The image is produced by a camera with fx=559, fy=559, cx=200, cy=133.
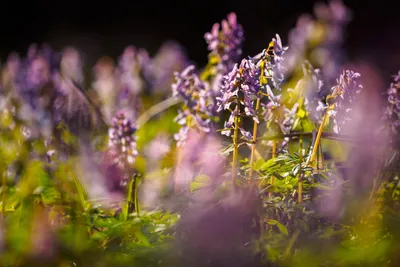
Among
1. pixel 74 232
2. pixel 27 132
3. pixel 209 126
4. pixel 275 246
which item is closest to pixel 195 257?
pixel 275 246

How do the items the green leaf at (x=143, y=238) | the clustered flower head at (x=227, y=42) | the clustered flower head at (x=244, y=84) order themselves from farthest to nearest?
the clustered flower head at (x=227, y=42)
the clustered flower head at (x=244, y=84)
the green leaf at (x=143, y=238)

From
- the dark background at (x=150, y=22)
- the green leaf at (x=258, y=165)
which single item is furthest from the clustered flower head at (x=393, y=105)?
the dark background at (x=150, y=22)

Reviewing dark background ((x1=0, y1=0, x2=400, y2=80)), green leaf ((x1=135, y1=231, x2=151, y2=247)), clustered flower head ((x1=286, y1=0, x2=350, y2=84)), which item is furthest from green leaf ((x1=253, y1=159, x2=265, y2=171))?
dark background ((x1=0, y1=0, x2=400, y2=80))

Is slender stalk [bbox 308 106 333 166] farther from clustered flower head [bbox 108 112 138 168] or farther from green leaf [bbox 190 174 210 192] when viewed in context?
clustered flower head [bbox 108 112 138 168]

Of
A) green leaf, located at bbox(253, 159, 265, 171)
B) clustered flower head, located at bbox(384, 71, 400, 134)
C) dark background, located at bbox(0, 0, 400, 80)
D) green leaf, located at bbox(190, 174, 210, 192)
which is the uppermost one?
dark background, located at bbox(0, 0, 400, 80)

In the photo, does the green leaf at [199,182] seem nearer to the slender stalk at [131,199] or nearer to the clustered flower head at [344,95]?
the slender stalk at [131,199]

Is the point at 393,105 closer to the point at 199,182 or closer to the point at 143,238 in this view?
the point at 199,182

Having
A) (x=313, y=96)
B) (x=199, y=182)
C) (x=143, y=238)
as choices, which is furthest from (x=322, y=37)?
(x=143, y=238)
